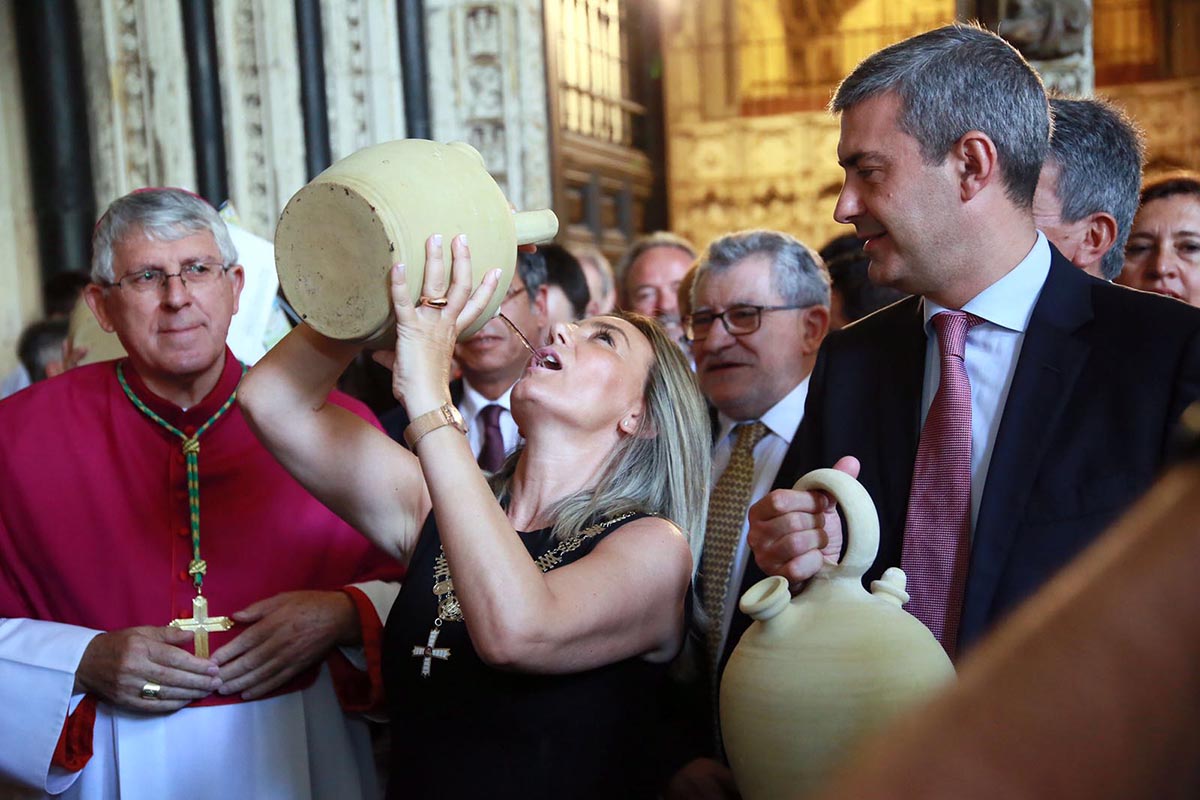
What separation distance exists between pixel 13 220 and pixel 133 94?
0.74 m

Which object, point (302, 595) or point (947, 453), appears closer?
point (947, 453)

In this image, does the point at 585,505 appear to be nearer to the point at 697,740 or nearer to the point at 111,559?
the point at 697,740

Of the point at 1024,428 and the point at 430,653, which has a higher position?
the point at 1024,428

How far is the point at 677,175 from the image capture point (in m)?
9.93

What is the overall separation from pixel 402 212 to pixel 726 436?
1541mm

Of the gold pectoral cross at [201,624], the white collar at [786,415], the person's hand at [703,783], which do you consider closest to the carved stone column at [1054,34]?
the white collar at [786,415]

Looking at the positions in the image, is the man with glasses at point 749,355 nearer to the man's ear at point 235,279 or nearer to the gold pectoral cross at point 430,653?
the gold pectoral cross at point 430,653

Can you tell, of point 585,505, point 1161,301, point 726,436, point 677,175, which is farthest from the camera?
point 677,175

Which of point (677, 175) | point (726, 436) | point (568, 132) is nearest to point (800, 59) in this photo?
point (677, 175)

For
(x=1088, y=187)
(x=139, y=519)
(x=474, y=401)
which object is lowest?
(x=139, y=519)

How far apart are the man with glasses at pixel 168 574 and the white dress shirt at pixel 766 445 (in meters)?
0.77

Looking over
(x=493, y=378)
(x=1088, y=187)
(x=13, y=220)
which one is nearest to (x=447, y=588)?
(x=1088, y=187)

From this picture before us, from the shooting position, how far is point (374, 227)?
1643mm

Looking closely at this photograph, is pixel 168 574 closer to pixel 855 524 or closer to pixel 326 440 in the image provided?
pixel 326 440
